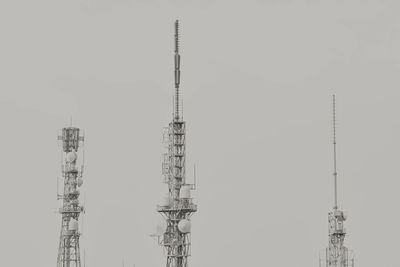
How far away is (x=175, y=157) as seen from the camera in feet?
362

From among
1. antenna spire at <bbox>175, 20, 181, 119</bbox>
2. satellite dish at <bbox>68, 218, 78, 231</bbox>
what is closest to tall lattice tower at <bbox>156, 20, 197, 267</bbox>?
antenna spire at <bbox>175, 20, 181, 119</bbox>

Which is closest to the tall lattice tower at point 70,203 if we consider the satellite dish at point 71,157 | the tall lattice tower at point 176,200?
the satellite dish at point 71,157

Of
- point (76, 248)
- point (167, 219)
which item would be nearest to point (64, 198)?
point (76, 248)

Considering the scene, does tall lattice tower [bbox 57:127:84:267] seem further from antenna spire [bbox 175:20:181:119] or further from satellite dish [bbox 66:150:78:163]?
antenna spire [bbox 175:20:181:119]

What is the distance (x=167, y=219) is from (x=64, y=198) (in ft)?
182

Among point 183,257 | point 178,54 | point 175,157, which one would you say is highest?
point 178,54

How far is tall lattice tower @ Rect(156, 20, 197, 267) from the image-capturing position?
109812mm

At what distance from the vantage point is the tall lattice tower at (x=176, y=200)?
360ft

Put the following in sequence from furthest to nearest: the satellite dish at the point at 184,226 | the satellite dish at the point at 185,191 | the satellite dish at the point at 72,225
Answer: the satellite dish at the point at 72,225 → the satellite dish at the point at 185,191 → the satellite dish at the point at 184,226

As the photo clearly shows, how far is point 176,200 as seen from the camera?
110312 mm

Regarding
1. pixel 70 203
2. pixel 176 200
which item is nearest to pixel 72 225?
pixel 70 203

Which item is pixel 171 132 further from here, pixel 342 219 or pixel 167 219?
pixel 342 219

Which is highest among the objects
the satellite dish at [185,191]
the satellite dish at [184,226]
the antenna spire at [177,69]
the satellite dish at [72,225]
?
the antenna spire at [177,69]

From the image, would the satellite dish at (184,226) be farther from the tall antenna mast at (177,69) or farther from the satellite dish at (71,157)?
the satellite dish at (71,157)
